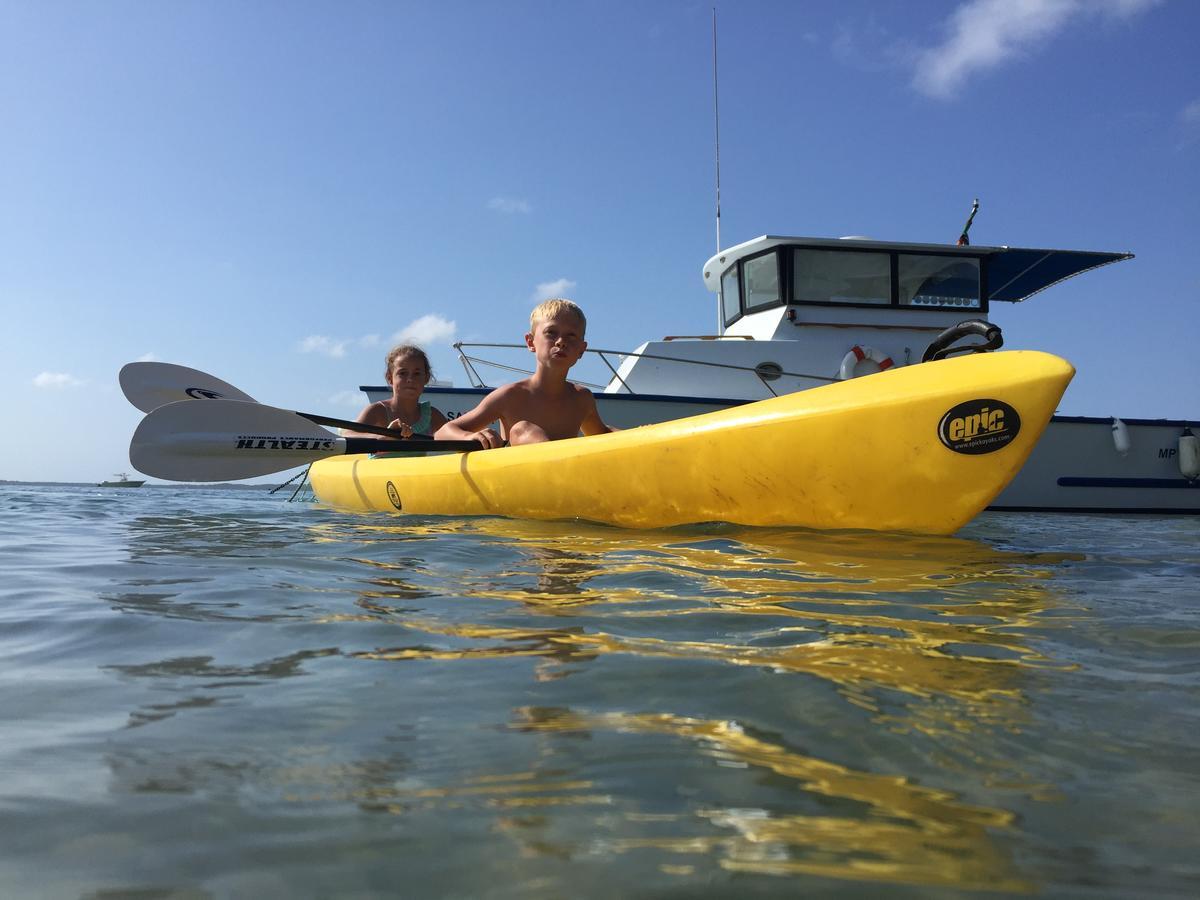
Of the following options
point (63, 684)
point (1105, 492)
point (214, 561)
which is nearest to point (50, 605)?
point (214, 561)

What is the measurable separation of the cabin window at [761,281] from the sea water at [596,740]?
22.7 ft

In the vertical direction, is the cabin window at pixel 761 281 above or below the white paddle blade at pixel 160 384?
above

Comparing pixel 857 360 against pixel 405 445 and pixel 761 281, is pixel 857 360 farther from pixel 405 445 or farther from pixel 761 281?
pixel 405 445

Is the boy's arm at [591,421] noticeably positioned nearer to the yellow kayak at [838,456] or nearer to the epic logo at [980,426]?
the yellow kayak at [838,456]

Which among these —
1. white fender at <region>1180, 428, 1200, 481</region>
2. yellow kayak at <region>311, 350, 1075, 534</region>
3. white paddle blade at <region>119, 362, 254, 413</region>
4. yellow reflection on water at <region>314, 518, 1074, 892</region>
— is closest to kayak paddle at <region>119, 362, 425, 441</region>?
white paddle blade at <region>119, 362, 254, 413</region>

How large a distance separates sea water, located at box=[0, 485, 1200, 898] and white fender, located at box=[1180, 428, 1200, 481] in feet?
23.1

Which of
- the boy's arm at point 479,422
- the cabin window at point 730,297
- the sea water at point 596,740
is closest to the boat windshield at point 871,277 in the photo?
the cabin window at point 730,297

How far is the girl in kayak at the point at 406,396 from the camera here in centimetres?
654

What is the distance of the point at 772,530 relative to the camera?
3.36 metres

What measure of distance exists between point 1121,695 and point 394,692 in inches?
43.3

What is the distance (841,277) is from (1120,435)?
3.09 meters

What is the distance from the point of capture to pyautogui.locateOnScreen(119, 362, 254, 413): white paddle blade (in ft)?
19.6

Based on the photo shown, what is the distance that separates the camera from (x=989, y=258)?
9.07 meters

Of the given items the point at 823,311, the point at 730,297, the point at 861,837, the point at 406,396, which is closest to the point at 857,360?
the point at 823,311
